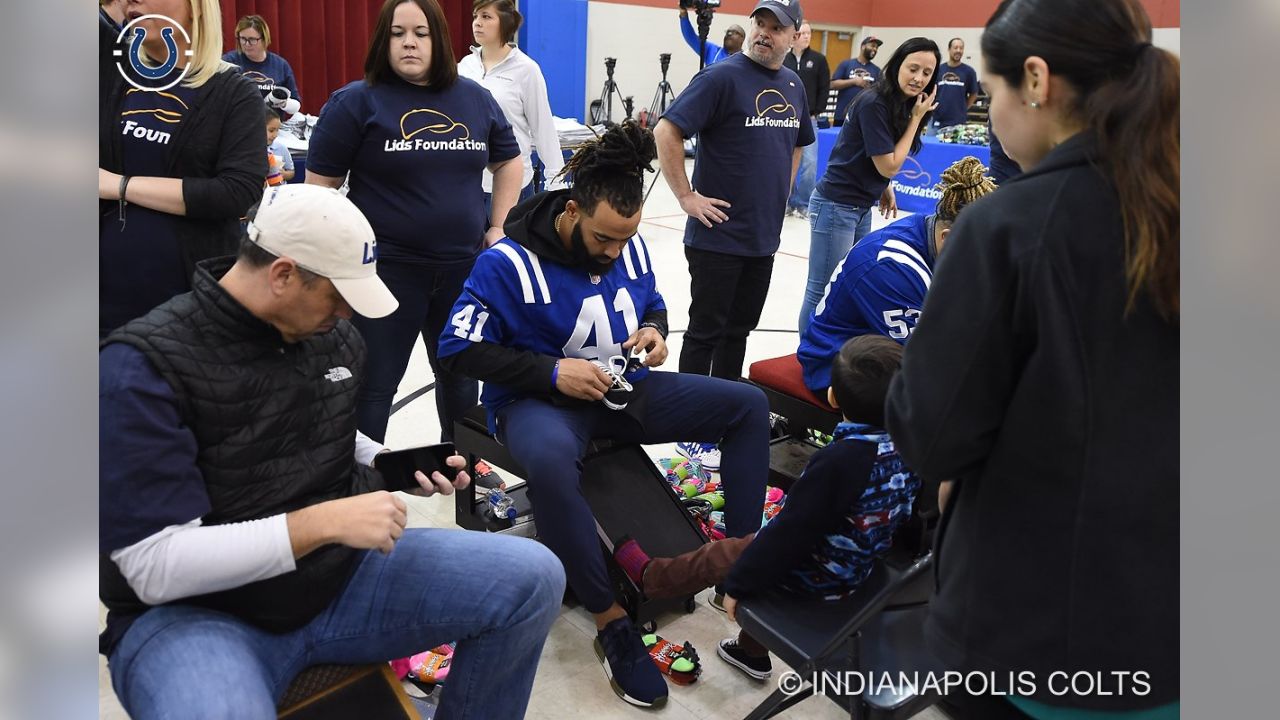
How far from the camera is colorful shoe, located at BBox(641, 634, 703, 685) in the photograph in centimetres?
223

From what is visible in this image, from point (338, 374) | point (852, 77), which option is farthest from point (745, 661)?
point (852, 77)

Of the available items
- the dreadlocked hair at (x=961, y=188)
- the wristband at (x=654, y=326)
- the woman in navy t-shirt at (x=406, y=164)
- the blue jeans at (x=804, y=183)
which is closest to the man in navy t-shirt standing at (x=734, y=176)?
the wristband at (x=654, y=326)

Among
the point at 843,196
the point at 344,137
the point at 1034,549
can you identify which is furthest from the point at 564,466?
the point at 843,196

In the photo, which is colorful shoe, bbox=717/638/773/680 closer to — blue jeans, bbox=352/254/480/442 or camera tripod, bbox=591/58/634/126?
blue jeans, bbox=352/254/480/442

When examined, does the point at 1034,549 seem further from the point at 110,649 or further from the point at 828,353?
the point at 828,353

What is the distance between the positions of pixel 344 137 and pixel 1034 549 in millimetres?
2234

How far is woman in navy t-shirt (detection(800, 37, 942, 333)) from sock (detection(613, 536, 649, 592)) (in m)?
1.79

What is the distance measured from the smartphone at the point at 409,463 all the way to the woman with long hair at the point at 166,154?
0.78 metres

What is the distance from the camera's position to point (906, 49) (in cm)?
379

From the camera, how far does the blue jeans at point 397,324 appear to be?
278 cm

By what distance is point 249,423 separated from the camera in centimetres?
149

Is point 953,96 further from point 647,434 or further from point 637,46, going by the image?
point 647,434

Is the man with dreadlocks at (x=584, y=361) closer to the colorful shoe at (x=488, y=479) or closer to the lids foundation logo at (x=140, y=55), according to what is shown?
the colorful shoe at (x=488, y=479)

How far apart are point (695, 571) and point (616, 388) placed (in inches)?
20.7
